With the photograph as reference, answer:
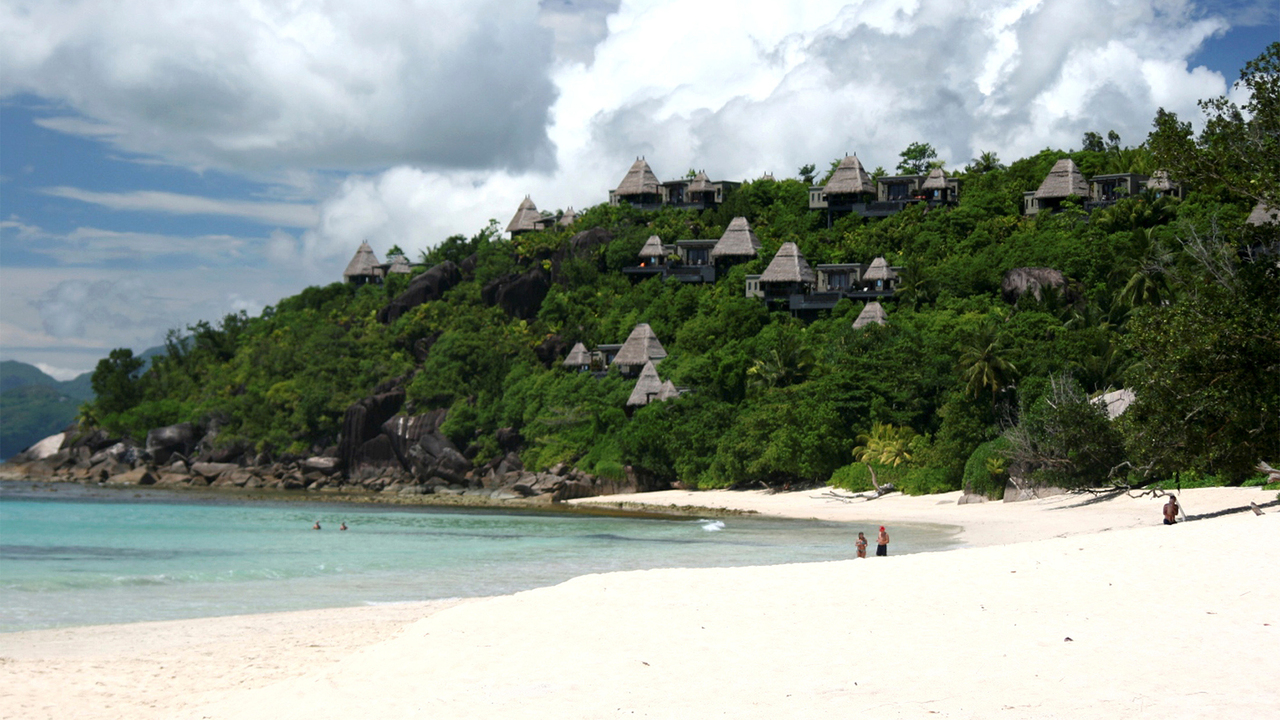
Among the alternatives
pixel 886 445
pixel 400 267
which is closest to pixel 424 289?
pixel 400 267

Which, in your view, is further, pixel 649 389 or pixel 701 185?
pixel 701 185

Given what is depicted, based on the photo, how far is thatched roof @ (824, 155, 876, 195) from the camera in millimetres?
81756

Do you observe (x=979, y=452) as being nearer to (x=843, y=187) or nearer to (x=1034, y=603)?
(x=1034, y=603)

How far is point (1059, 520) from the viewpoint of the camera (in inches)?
1256

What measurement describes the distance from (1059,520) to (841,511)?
12608mm

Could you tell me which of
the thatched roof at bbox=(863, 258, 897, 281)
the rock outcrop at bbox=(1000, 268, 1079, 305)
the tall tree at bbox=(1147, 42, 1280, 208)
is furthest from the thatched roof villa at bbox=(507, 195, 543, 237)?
the tall tree at bbox=(1147, 42, 1280, 208)

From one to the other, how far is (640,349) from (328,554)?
41.1m

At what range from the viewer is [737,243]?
80125 mm

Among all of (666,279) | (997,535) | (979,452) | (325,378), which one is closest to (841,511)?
(979,452)

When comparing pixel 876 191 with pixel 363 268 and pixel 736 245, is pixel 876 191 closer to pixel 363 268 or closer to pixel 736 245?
pixel 736 245

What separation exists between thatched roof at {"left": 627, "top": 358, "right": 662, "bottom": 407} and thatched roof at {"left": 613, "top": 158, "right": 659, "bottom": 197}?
30.0 meters

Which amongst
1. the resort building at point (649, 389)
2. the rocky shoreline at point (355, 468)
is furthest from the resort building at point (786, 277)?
the rocky shoreline at point (355, 468)

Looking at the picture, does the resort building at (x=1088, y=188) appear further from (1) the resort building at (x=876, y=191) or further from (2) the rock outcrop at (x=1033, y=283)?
(2) the rock outcrop at (x=1033, y=283)

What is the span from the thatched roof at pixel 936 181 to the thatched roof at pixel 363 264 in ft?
179
